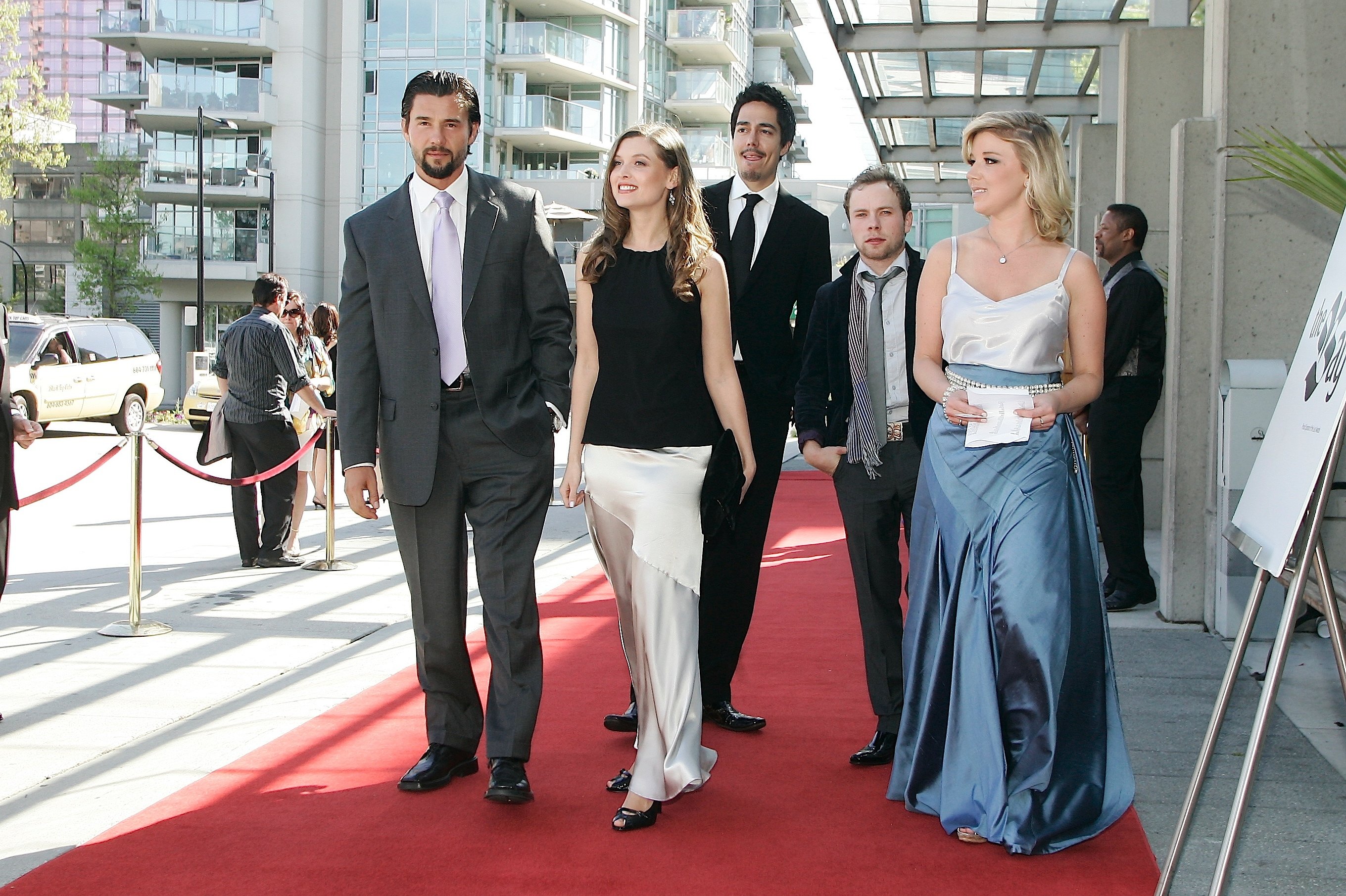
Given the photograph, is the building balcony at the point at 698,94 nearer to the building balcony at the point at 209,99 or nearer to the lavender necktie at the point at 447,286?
the building balcony at the point at 209,99

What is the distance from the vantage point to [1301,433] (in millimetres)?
2877

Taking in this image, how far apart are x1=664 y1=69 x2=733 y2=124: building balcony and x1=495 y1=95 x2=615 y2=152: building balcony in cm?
754

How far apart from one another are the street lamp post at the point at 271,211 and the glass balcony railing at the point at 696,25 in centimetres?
1974

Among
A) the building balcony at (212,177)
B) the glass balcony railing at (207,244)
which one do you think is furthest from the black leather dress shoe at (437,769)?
the building balcony at (212,177)

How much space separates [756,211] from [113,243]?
1710 inches

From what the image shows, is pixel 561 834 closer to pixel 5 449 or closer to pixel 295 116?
pixel 5 449

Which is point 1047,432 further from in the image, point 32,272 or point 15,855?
point 32,272

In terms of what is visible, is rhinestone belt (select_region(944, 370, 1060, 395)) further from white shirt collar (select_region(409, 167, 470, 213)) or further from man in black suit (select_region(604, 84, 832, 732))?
white shirt collar (select_region(409, 167, 470, 213))

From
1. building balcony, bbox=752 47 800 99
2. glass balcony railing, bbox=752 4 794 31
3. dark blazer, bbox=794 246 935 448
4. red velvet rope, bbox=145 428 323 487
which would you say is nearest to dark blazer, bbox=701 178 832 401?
dark blazer, bbox=794 246 935 448

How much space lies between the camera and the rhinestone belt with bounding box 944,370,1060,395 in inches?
148

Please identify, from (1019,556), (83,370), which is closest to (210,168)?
(83,370)

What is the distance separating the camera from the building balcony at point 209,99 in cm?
4544

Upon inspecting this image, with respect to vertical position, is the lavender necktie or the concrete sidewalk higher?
the lavender necktie

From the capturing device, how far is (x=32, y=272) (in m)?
62.0
